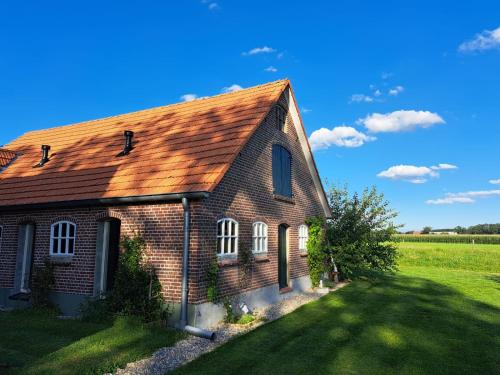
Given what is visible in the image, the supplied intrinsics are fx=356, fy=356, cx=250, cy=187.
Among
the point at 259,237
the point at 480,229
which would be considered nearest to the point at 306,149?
the point at 259,237

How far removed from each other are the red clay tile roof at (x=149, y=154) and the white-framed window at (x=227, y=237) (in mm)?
1676

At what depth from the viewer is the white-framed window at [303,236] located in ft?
49.2

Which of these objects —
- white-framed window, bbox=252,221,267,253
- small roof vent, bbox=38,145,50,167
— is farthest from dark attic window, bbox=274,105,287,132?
small roof vent, bbox=38,145,50,167

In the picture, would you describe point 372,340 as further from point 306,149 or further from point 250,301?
point 306,149

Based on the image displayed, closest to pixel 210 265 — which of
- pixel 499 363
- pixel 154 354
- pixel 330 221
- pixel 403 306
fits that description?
pixel 154 354

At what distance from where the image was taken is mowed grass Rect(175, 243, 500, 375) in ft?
21.3

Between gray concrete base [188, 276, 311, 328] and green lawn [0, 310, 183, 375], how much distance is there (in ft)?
2.35

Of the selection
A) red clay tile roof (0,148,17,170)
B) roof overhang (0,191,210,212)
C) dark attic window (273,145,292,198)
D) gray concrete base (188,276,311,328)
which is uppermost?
red clay tile roof (0,148,17,170)

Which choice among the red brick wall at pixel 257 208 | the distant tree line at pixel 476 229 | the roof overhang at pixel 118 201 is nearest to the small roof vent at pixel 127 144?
the roof overhang at pixel 118 201

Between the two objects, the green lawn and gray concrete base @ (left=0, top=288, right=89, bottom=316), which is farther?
gray concrete base @ (left=0, top=288, right=89, bottom=316)

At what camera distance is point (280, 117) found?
14008mm

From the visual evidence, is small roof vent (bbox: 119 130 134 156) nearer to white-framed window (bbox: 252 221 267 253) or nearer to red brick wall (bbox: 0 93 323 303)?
red brick wall (bbox: 0 93 323 303)

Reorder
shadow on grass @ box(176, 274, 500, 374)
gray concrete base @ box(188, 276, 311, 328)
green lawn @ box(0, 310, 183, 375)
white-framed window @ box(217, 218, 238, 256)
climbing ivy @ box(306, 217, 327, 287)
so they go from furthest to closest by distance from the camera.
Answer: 1. climbing ivy @ box(306, 217, 327, 287)
2. white-framed window @ box(217, 218, 238, 256)
3. gray concrete base @ box(188, 276, 311, 328)
4. shadow on grass @ box(176, 274, 500, 374)
5. green lawn @ box(0, 310, 183, 375)

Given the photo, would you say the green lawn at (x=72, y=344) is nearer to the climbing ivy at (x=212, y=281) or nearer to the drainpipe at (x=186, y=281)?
the drainpipe at (x=186, y=281)
